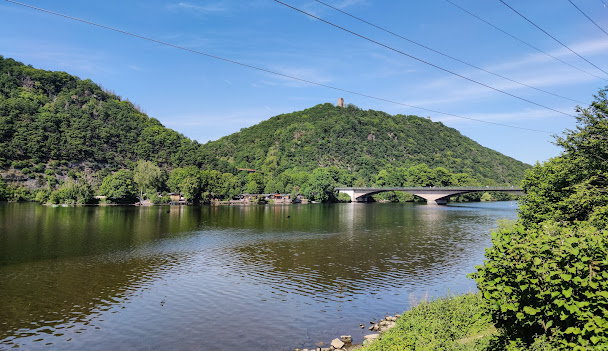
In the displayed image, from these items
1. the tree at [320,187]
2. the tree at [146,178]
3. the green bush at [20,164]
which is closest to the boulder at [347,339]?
the tree at [146,178]

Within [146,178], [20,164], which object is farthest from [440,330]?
[20,164]

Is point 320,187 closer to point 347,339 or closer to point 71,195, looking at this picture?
point 71,195

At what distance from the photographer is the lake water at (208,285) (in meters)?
19.8

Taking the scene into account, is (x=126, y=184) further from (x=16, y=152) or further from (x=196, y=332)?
(x=196, y=332)

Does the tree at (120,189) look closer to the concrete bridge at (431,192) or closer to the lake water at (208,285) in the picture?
the lake water at (208,285)

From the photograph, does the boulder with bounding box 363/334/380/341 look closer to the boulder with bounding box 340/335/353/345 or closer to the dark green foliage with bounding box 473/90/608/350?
the boulder with bounding box 340/335/353/345

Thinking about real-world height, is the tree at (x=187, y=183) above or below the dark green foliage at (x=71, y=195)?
above

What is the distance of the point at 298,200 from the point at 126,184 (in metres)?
73.9

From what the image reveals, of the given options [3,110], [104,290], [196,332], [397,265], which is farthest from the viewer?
[3,110]

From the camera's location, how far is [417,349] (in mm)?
13664

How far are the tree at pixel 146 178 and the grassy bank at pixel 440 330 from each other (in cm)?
12862

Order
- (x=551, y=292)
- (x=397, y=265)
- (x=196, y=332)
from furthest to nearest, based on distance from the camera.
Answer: (x=397, y=265) < (x=196, y=332) < (x=551, y=292)

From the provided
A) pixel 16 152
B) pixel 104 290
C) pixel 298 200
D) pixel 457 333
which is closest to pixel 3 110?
pixel 16 152

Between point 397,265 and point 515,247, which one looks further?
point 397,265
